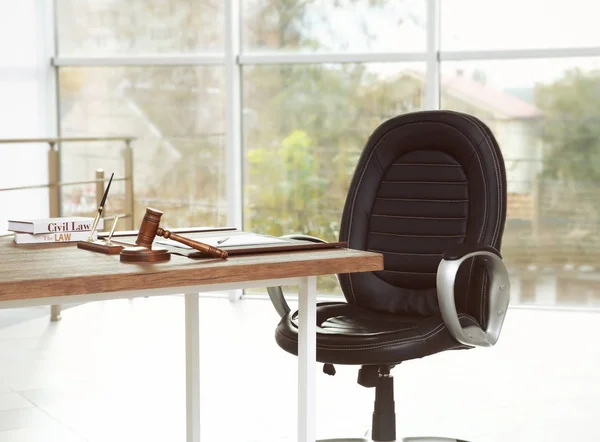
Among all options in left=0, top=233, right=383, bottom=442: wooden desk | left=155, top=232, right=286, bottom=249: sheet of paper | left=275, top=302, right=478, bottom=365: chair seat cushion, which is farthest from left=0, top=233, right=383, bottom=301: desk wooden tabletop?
left=275, top=302, right=478, bottom=365: chair seat cushion

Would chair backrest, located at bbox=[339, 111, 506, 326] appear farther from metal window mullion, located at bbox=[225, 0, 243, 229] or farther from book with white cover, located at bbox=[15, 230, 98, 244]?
metal window mullion, located at bbox=[225, 0, 243, 229]

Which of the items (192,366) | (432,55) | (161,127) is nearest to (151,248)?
Answer: (192,366)

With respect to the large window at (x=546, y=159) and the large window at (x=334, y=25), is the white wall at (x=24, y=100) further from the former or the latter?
the large window at (x=546, y=159)

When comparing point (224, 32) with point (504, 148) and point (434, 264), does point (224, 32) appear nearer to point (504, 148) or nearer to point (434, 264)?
point (504, 148)

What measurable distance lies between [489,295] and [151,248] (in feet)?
3.42

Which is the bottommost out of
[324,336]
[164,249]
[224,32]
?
[324,336]

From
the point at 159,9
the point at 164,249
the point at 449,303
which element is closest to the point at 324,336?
the point at 449,303

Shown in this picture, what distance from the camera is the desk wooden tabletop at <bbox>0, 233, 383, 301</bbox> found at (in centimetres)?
191

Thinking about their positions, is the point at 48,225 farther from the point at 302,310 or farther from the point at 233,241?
the point at 302,310

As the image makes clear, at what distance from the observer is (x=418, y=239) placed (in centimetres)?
303

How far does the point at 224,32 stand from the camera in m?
6.04

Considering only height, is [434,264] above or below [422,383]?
above

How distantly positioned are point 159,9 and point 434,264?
3771mm

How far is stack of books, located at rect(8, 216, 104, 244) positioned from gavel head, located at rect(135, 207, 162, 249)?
0.35 metres
